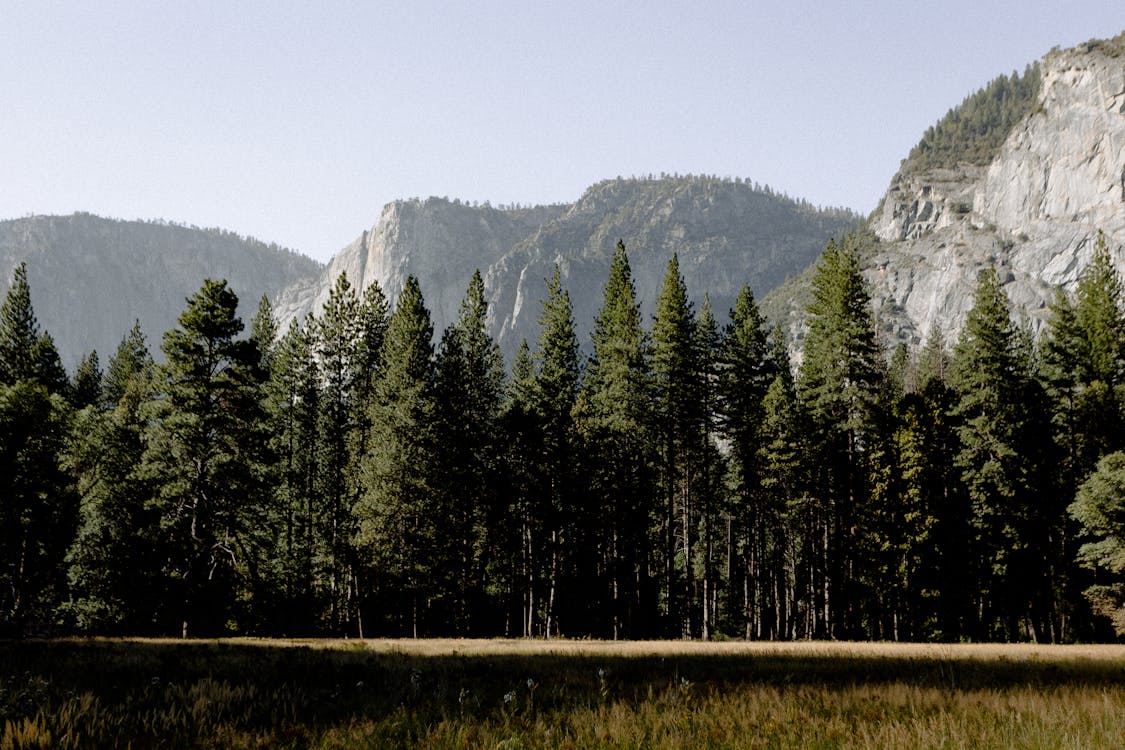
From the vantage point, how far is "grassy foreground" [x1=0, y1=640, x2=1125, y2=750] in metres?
5.14

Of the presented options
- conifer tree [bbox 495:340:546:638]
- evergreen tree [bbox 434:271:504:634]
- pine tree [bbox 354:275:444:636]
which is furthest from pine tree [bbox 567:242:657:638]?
pine tree [bbox 354:275:444:636]

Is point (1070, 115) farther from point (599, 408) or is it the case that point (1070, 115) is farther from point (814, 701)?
point (814, 701)

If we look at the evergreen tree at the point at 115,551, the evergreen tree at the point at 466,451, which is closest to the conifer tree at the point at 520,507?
the evergreen tree at the point at 466,451

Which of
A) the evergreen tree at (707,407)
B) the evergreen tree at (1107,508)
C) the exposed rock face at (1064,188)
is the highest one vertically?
the exposed rock face at (1064,188)

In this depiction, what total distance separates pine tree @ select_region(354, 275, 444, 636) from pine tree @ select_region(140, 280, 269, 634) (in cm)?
497

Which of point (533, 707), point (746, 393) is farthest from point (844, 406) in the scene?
point (533, 707)

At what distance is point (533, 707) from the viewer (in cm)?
674

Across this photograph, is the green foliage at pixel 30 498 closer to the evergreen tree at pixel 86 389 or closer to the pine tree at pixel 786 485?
the evergreen tree at pixel 86 389

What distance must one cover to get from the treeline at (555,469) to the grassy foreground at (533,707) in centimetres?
2087

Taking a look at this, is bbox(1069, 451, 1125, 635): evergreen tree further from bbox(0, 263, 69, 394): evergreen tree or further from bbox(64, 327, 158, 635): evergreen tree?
bbox(0, 263, 69, 394): evergreen tree

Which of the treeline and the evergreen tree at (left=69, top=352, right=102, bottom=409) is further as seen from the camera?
the evergreen tree at (left=69, top=352, right=102, bottom=409)

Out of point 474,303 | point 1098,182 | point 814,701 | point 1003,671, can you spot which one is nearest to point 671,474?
point 474,303

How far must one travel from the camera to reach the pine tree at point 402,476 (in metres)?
30.7

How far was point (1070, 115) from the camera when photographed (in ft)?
611
